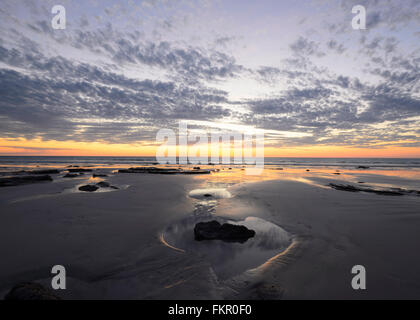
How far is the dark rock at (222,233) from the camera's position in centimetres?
652

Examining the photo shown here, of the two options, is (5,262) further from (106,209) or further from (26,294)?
(106,209)

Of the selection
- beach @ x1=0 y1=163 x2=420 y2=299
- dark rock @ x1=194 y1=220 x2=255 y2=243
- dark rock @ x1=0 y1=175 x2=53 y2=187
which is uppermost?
dark rock @ x1=0 y1=175 x2=53 y2=187

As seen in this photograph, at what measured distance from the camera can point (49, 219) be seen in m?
8.24

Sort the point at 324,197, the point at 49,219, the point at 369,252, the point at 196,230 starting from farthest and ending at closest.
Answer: the point at 324,197
the point at 49,219
the point at 196,230
the point at 369,252

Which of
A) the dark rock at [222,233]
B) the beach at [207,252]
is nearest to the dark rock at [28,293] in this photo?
the beach at [207,252]

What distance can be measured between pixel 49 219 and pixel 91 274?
5.58 m

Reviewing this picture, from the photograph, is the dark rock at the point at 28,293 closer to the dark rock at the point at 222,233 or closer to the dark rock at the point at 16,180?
the dark rock at the point at 222,233

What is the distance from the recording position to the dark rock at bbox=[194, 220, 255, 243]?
6.52m

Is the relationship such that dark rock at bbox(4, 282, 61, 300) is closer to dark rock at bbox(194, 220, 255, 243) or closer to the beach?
the beach

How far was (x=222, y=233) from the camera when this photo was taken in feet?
21.7

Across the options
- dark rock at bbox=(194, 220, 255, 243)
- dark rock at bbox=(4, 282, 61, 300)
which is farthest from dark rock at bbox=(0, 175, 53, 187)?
dark rock at bbox=(194, 220, 255, 243)

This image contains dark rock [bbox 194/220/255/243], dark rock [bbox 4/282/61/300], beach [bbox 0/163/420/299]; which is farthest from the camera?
dark rock [bbox 194/220/255/243]

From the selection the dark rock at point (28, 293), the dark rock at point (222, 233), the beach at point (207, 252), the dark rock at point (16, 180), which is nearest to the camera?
the dark rock at point (28, 293)
